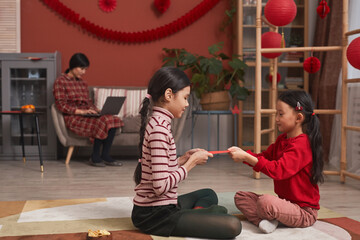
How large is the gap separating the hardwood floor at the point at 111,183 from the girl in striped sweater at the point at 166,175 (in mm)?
879

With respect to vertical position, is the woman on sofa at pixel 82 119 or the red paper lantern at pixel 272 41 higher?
the red paper lantern at pixel 272 41

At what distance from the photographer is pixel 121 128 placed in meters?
4.16

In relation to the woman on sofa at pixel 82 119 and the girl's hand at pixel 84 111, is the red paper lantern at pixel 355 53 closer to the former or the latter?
the woman on sofa at pixel 82 119

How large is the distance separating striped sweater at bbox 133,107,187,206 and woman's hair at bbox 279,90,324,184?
1.81 ft

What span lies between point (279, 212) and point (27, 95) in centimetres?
343

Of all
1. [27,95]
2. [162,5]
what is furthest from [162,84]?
[162,5]

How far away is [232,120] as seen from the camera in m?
4.91

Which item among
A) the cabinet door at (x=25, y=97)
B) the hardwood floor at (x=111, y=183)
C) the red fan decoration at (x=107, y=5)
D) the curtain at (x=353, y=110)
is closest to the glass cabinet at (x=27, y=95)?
the cabinet door at (x=25, y=97)

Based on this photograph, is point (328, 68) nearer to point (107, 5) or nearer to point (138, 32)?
point (138, 32)

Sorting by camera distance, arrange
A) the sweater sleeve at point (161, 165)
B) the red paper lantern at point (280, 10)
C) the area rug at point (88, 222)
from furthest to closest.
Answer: the red paper lantern at point (280, 10) < the area rug at point (88, 222) < the sweater sleeve at point (161, 165)

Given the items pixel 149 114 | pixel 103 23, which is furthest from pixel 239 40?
pixel 149 114

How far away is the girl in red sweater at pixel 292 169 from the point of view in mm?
1779

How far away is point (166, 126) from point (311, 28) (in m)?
3.50

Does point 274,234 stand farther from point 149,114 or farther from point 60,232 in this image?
point 60,232
